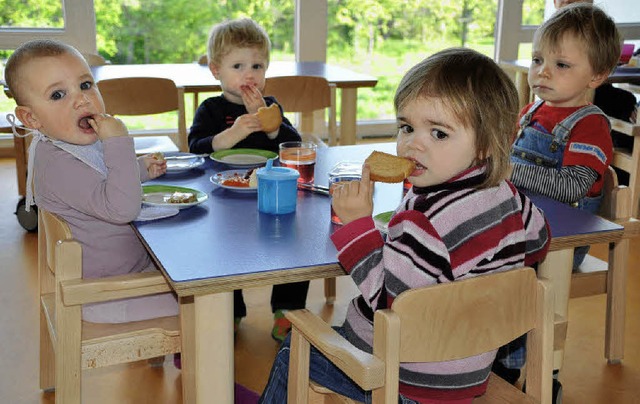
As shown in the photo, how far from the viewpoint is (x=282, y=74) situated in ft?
13.0

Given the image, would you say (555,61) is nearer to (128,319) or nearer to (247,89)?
(247,89)

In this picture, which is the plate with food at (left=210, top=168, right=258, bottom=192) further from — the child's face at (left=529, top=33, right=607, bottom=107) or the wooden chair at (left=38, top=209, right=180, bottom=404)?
the child's face at (left=529, top=33, right=607, bottom=107)

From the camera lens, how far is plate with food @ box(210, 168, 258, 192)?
1.91 m

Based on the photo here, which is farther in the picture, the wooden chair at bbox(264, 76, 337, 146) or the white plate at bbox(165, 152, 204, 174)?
the wooden chair at bbox(264, 76, 337, 146)

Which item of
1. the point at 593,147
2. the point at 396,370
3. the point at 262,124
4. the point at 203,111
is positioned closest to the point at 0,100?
the point at 203,111

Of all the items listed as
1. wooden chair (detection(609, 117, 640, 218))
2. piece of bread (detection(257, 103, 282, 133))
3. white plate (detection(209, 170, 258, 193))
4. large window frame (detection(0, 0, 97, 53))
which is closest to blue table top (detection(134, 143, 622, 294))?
white plate (detection(209, 170, 258, 193))

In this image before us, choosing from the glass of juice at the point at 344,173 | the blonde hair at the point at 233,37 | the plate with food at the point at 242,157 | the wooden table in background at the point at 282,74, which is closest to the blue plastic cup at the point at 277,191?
the glass of juice at the point at 344,173

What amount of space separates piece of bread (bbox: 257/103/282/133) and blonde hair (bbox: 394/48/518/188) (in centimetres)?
90

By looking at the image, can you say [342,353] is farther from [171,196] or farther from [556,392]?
[556,392]

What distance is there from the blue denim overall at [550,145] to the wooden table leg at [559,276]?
308 millimetres

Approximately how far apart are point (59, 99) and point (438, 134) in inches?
37.2

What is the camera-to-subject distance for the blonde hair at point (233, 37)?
257cm

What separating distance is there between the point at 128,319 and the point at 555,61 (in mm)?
1423

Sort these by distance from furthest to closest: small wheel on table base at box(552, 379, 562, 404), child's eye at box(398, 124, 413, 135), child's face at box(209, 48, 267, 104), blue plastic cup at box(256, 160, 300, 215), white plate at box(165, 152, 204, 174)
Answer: child's face at box(209, 48, 267, 104) → white plate at box(165, 152, 204, 174) → small wheel on table base at box(552, 379, 562, 404) → blue plastic cup at box(256, 160, 300, 215) → child's eye at box(398, 124, 413, 135)
